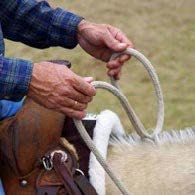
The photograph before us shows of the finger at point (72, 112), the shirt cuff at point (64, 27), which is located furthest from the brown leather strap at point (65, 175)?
the shirt cuff at point (64, 27)

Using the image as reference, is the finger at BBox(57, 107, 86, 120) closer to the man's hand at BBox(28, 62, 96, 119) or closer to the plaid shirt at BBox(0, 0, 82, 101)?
the man's hand at BBox(28, 62, 96, 119)

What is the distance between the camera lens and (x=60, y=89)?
1472mm

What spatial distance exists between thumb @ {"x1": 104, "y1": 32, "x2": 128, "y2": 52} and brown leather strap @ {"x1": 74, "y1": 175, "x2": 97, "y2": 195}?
35cm

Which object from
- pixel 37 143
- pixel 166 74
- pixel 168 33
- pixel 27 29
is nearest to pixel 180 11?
pixel 168 33

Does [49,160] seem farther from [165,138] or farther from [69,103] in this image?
[165,138]

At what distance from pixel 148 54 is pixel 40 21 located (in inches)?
122

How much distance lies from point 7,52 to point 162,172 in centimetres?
358

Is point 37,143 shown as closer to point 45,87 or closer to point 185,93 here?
point 45,87

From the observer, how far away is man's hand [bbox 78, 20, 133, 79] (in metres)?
1.75

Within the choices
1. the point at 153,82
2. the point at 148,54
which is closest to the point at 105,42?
the point at 153,82

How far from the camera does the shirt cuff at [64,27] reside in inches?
74.2

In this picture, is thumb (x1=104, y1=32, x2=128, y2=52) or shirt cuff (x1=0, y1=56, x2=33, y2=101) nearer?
shirt cuff (x1=0, y1=56, x2=33, y2=101)

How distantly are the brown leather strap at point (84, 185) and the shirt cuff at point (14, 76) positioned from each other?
25cm

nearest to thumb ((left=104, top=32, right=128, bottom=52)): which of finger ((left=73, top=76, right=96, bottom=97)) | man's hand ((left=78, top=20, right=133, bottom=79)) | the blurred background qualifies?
man's hand ((left=78, top=20, right=133, bottom=79))
